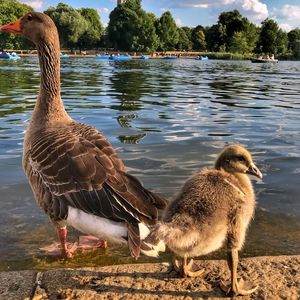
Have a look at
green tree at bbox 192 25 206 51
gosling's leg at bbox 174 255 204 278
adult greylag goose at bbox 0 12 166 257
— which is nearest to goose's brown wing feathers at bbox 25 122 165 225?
adult greylag goose at bbox 0 12 166 257

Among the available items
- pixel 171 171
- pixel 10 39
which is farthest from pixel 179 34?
pixel 171 171

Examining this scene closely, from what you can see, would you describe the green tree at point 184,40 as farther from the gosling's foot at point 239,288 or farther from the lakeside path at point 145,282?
the gosling's foot at point 239,288

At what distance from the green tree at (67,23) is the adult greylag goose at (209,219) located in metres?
124

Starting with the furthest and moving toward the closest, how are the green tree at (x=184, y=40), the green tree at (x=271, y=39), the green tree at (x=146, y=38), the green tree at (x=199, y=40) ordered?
the green tree at (x=199, y=40) → the green tree at (x=184, y=40) → the green tree at (x=271, y=39) → the green tree at (x=146, y=38)

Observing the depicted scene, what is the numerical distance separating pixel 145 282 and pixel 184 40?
17052 cm

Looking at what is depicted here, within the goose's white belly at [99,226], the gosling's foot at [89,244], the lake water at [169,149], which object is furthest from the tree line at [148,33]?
the goose's white belly at [99,226]

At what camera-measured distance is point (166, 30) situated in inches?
5856

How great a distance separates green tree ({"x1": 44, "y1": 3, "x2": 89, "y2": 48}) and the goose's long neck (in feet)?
396

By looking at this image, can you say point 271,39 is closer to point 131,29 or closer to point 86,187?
point 131,29

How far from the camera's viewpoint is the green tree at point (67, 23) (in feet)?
397

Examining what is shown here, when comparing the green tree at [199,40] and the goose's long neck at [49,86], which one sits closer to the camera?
the goose's long neck at [49,86]

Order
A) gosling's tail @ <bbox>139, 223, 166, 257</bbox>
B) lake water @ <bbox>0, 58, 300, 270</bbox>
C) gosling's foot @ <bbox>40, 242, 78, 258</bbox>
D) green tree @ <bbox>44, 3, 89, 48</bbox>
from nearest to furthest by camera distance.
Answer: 1. gosling's tail @ <bbox>139, 223, 166, 257</bbox>
2. gosling's foot @ <bbox>40, 242, 78, 258</bbox>
3. lake water @ <bbox>0, 58, 300, 270</bbox>
4. green tree @ <bbox>44, 3, 89, 48</bbox>

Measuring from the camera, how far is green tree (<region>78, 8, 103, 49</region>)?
136000 mm

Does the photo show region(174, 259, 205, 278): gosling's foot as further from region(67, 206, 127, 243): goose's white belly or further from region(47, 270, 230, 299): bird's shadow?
region(67, 206, 127, 243): goose's white belly
